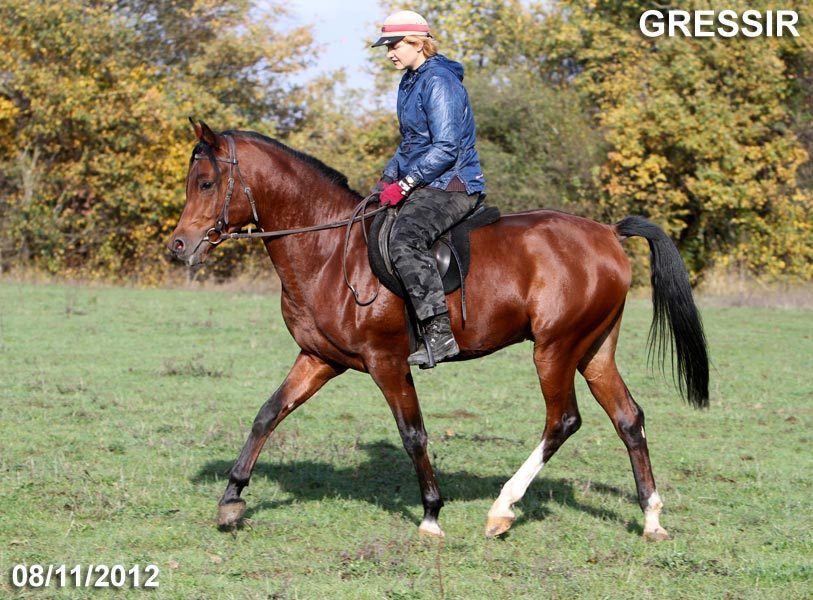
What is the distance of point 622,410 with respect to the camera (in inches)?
287

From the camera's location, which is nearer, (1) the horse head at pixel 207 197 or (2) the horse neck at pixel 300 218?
(1) the horse head at pixel 207 197

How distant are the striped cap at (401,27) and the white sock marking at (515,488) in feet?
8.77

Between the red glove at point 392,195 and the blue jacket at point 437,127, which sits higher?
the blue jacket at point 437,127

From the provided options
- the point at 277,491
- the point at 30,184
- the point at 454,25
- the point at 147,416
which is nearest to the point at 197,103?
the point at 30,184

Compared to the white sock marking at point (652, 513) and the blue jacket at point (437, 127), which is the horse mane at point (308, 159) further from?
the white sock marking at point (652, 513)

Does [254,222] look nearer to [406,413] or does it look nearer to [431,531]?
[406,413]

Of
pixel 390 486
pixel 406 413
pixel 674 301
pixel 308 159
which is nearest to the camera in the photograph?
pixel 406 413

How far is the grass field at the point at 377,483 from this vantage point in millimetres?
5969

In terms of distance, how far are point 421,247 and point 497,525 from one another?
68.0 inches

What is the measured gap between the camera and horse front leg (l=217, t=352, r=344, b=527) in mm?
6965

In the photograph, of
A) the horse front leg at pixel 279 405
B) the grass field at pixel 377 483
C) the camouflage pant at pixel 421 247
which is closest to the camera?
the grass field at pixel 377 483

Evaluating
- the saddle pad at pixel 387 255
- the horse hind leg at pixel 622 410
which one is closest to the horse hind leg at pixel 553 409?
the horse hind leg at pixel 622 410

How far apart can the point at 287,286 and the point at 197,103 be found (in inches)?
884

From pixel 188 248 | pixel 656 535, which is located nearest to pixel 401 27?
pixel 188 248
